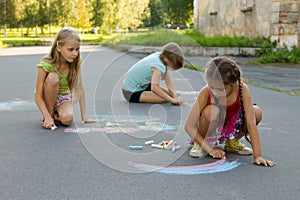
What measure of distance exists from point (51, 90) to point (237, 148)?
1.92m

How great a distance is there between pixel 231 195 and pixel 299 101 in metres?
3.84

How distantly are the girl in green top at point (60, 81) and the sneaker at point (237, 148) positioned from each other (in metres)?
1.64

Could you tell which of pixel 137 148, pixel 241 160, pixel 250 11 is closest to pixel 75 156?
pixel 137 148

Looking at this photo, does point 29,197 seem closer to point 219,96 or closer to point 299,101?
point 219,96

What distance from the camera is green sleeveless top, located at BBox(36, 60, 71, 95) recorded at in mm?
4238

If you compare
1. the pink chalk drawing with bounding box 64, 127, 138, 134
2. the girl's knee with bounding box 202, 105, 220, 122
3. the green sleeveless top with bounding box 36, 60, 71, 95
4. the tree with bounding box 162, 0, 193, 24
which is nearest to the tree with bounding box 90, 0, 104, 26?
the tree with bounding box 162, 0, 193, 24

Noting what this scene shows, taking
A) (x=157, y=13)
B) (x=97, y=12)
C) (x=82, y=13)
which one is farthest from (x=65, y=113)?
(x=157, y=13)

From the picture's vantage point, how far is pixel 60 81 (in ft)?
14.4

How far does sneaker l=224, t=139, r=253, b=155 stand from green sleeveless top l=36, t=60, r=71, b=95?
6.00ft

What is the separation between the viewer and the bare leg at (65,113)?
4.28 m

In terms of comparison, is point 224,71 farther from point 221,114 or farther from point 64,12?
point 64,12

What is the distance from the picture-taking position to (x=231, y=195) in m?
2.55

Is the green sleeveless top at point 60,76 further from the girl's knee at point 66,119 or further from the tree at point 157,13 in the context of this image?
the tree at point 157,13

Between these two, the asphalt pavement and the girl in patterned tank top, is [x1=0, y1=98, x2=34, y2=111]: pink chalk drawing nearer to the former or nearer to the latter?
the asphalt pavement
